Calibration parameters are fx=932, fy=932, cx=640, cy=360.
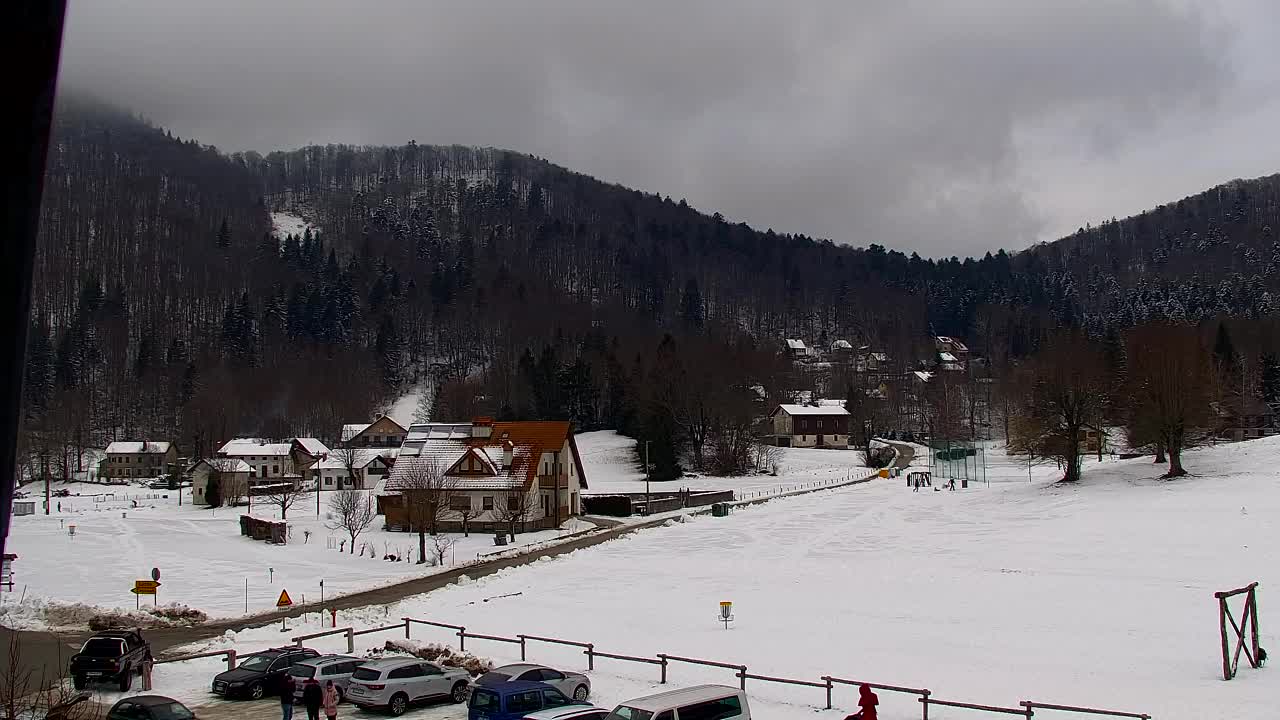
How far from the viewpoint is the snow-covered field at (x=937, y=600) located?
74.7ft

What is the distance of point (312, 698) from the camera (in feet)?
64.8

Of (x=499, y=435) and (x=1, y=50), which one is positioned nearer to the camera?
(x=1, y=50)

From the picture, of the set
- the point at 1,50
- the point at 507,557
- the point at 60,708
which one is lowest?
the point at 507,557

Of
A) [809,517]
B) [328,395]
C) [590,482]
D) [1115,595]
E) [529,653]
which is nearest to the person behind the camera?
[529,653]

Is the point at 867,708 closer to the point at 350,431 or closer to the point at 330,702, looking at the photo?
the point at 330,702

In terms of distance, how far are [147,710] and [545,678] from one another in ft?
26.4

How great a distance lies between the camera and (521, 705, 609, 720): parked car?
17.4 meters

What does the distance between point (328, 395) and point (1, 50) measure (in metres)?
167

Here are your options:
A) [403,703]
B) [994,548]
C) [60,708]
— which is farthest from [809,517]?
[60,708]

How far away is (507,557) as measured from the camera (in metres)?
49.5

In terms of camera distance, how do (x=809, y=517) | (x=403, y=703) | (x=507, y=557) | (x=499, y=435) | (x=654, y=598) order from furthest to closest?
(x=499, y=435)
(x=809, y=517)
(x=507, y=557)
(x=654, y=598)
(x=403, y=703)

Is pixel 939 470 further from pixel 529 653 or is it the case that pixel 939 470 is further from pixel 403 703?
pixel 403 703

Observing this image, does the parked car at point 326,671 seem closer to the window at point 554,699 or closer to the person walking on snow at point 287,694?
the person walking on snow at point 287,694

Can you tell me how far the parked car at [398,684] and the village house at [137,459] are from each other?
11864 cm
